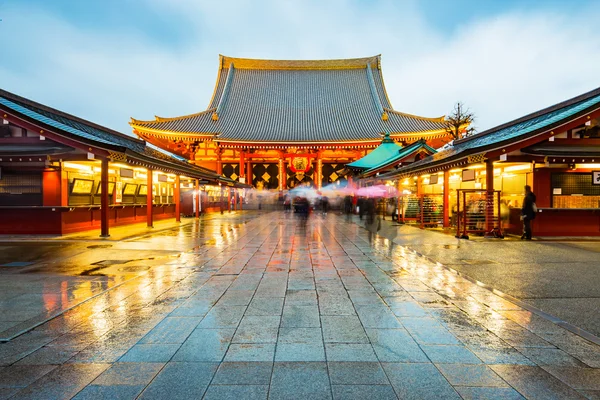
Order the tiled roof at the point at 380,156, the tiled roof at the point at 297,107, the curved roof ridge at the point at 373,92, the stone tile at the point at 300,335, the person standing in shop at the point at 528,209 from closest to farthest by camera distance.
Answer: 1. the stone tile at the point at 300,335
2. the person standing in shop at the point at 528,209
3. the tiled roof at the point at 380,156
4. the tiled roof at the point at 297,107
5. the curved roof ridge at the point at 373,92

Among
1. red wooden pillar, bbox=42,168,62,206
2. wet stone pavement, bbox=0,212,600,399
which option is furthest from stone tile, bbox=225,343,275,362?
red wooden pillar, bbox=42,168,62,206

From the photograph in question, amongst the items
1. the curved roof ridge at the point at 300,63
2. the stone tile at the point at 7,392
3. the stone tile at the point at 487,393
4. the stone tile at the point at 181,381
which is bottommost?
the stone tile at the point at 487,393

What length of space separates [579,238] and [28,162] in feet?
61.6

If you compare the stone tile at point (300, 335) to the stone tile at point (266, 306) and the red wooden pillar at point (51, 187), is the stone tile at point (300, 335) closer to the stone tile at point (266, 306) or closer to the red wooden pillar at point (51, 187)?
the stone tile at point (266, 306)

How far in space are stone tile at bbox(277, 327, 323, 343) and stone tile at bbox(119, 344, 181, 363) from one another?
3.51 ft

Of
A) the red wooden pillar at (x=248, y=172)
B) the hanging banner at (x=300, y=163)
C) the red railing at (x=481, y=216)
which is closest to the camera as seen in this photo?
the red railing at (x=481, y=216)

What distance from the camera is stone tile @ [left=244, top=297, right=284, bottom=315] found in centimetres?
477

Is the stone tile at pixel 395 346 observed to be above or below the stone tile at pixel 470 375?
above

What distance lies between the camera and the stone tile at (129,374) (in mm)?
3008

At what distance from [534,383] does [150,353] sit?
3.36 m

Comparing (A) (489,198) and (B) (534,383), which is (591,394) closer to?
(B) (534,383)

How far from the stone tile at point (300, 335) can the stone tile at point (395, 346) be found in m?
0.56

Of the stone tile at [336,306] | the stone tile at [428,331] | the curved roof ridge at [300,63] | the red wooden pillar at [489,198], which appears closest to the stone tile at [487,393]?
the stone tile at [428,331]

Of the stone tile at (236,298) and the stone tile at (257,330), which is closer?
the stone tile at (257,330)
